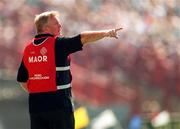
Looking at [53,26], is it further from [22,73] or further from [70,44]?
[22,73]

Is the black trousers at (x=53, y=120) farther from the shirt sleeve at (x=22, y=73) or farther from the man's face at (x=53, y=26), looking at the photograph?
the man's face at (x=53, y=26)

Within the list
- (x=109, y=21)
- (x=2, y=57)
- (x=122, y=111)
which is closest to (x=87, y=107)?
(x=122, y=111)

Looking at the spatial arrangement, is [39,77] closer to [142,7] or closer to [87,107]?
[87,107]

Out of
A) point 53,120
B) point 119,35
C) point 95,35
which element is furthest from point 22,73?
point 119,35

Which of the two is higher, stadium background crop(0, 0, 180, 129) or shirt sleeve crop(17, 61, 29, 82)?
stadium background crop(0, 0, 180, 129)

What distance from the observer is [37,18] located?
19.9 feet

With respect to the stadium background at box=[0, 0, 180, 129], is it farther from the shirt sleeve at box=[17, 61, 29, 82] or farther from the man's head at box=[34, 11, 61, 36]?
the man's head at box=[34, 11, 61, 36]

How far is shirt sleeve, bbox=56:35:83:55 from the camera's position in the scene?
5879 millimetres

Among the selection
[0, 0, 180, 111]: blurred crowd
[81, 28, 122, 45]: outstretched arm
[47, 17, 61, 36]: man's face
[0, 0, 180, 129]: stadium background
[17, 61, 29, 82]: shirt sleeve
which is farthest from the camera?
→ [0, 0, 180, 111]: blurred crowd

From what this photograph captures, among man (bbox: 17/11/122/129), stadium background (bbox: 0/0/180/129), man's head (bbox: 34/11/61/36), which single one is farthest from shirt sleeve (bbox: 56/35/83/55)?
stadium background (bbox: 0/0/180/129)

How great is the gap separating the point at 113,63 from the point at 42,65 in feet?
26.7

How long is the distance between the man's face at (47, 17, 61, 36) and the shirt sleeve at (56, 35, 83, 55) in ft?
0.33

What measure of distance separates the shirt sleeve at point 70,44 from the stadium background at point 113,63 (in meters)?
6.29

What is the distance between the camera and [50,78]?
20.0 feet
